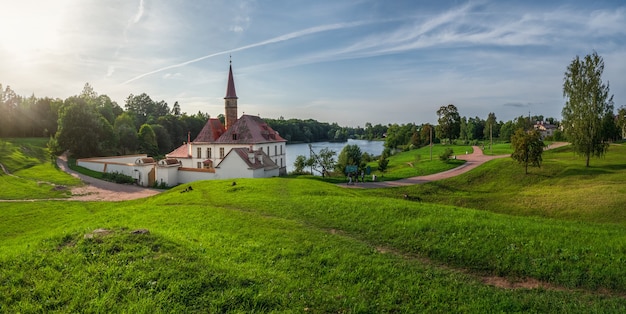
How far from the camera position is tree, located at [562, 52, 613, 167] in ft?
107

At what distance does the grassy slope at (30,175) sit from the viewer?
28403mm

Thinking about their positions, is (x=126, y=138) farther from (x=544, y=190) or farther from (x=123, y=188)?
(x=544, y=190)

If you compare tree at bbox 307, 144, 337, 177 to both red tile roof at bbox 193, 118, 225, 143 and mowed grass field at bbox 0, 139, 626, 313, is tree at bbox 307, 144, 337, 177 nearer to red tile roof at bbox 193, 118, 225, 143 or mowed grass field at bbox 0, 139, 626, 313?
red tile roof at bbox 193, 118, 225, 143

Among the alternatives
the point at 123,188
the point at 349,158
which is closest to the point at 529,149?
the point at 349,158

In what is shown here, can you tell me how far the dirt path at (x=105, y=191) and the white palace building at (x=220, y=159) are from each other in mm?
2629

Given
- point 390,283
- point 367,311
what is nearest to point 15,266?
point 367,311

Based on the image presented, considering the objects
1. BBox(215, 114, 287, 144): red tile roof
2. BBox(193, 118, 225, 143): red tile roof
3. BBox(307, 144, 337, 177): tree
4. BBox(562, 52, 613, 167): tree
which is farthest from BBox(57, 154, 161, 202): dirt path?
BBox(562, 52, 613, 167): tree

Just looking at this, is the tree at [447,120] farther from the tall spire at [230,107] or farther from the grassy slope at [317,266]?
the grassy slope at [317,266]

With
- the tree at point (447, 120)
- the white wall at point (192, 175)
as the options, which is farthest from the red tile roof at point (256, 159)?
the tree at point (447, 120)

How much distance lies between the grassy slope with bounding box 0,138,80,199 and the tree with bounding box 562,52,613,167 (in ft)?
150

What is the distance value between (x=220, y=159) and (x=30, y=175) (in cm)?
1905

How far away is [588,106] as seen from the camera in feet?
108

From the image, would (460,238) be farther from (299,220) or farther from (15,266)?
(15,266)

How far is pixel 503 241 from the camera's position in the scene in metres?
10.3
